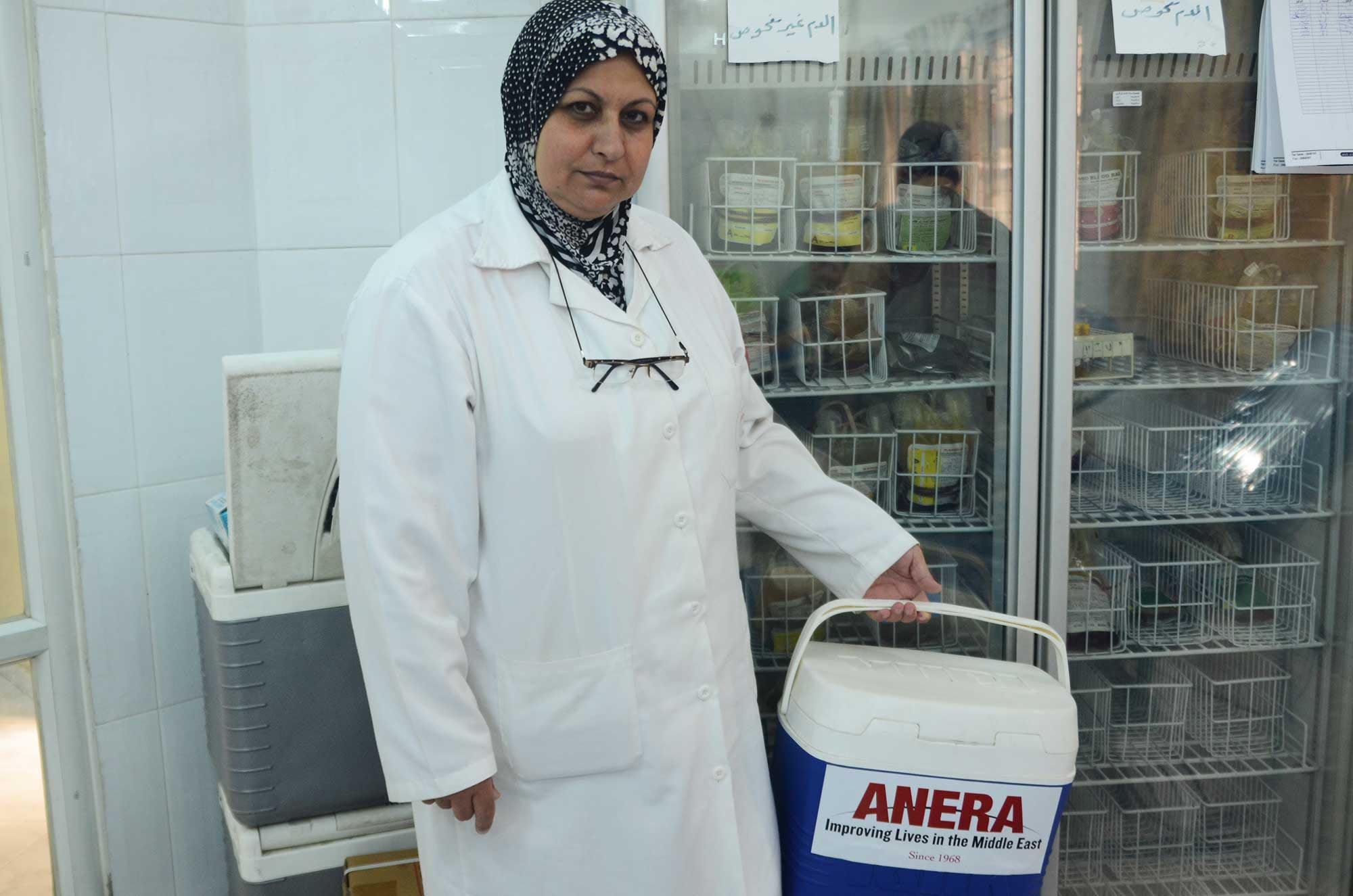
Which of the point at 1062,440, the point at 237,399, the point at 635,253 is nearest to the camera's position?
the point at 635,253

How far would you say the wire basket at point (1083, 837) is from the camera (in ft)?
7.35

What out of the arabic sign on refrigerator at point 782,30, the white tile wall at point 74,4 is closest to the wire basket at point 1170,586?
the arabic sign on refrigerator at point 782,30

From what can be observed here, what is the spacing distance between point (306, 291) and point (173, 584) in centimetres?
64

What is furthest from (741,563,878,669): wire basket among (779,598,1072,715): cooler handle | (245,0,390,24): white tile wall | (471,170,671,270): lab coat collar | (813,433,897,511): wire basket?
(245,0,390,24): white tile wall

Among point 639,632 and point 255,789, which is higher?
point 639,632

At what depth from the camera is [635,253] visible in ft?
5.10

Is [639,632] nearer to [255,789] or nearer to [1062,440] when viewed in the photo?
[255,789]

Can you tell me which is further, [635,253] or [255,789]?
[255,789]

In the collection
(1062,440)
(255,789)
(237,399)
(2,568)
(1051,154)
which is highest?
(1051,154)

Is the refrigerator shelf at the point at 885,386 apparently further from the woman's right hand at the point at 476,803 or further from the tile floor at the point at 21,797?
the tile floor at the point at 21,797

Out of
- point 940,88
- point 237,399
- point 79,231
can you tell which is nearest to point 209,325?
point 79,231

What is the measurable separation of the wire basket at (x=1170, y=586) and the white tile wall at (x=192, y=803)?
1864 mm

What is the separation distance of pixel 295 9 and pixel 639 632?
1489 mm

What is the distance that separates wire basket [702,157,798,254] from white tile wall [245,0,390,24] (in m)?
0.76
